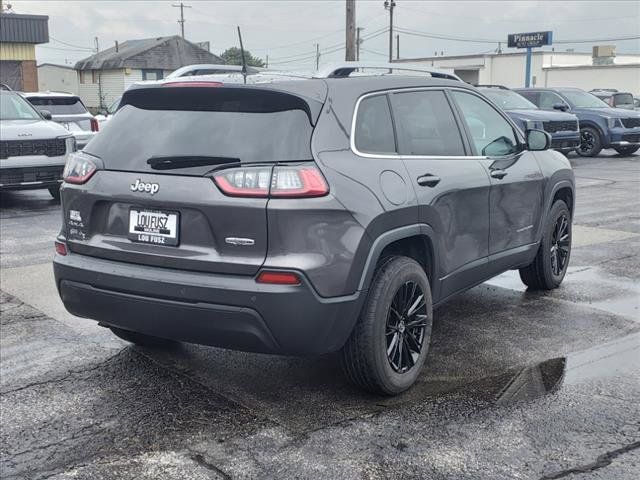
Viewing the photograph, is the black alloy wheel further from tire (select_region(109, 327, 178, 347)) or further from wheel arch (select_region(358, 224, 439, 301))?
tire (select_region(109, 327, 178, 347))

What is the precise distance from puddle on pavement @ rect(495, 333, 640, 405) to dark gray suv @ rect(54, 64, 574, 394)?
563 millimetres

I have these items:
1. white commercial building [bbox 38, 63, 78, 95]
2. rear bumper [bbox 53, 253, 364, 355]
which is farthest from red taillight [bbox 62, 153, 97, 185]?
white commercial building [bbox 38, 63, 78, 95]

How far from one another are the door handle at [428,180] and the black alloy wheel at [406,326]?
1.87 feet

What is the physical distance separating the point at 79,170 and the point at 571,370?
309 cm

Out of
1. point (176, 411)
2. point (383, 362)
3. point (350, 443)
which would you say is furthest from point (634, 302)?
point (176, 411)

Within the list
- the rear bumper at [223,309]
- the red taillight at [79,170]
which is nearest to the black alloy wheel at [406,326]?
the rear bumper at [223,309]

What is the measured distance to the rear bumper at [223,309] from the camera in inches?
148

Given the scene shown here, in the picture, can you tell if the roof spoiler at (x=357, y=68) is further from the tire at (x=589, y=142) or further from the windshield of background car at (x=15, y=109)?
the tire at (x=589, y=142)

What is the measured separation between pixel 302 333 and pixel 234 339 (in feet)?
1.10

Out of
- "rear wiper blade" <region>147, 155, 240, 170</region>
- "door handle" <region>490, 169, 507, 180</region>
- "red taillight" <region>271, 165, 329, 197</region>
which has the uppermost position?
"rear wiper blade" <region>147, 155, 240, 170</region>

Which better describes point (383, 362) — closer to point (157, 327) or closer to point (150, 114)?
point (157, 327)

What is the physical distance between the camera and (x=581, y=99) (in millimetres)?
21625

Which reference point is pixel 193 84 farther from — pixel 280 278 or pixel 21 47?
pixel 21 47

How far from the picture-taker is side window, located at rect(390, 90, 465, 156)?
463 centimetres
